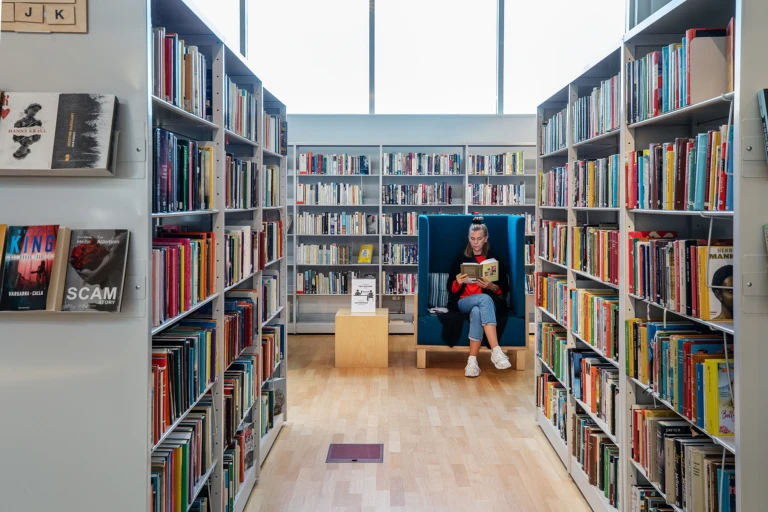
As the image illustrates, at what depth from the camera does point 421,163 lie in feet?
25.4

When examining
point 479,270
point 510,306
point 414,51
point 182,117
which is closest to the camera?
point 182,117

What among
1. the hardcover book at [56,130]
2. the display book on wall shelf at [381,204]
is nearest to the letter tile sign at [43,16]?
the hardcover book at [56,130]

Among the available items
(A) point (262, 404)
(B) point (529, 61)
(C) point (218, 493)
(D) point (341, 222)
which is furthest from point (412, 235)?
(C) point (218, 493)

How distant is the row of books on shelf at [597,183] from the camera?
2.99 m

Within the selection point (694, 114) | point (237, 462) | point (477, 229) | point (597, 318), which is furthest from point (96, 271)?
point (477, 229)

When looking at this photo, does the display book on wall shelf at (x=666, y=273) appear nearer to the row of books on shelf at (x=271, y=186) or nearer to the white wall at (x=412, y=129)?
the row of books on shelf at (x=271, y=186)

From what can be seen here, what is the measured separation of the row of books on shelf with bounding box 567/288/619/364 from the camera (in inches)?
118

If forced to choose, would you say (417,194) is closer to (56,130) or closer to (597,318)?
(597,318)

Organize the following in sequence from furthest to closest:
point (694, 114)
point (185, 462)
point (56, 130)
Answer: point (694, 114), point (185, 462), point (56, 130)

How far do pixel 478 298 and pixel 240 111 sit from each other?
10.3ft

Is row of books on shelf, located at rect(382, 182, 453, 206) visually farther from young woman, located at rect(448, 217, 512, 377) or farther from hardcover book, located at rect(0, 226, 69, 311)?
hardcover book, located at rect(0, 226, 69, 311)

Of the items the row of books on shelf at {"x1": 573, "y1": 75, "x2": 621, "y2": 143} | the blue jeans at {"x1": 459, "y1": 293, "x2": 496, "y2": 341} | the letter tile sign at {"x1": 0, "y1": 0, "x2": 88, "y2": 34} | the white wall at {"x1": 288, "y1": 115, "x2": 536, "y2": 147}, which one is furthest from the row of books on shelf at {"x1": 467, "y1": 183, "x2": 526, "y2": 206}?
the letter tile sign at {"x1": 0, "y1": 0, "x2": 88, "y2": 34}

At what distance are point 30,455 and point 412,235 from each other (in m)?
6.07

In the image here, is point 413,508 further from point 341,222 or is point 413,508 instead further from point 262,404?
point 341,222
